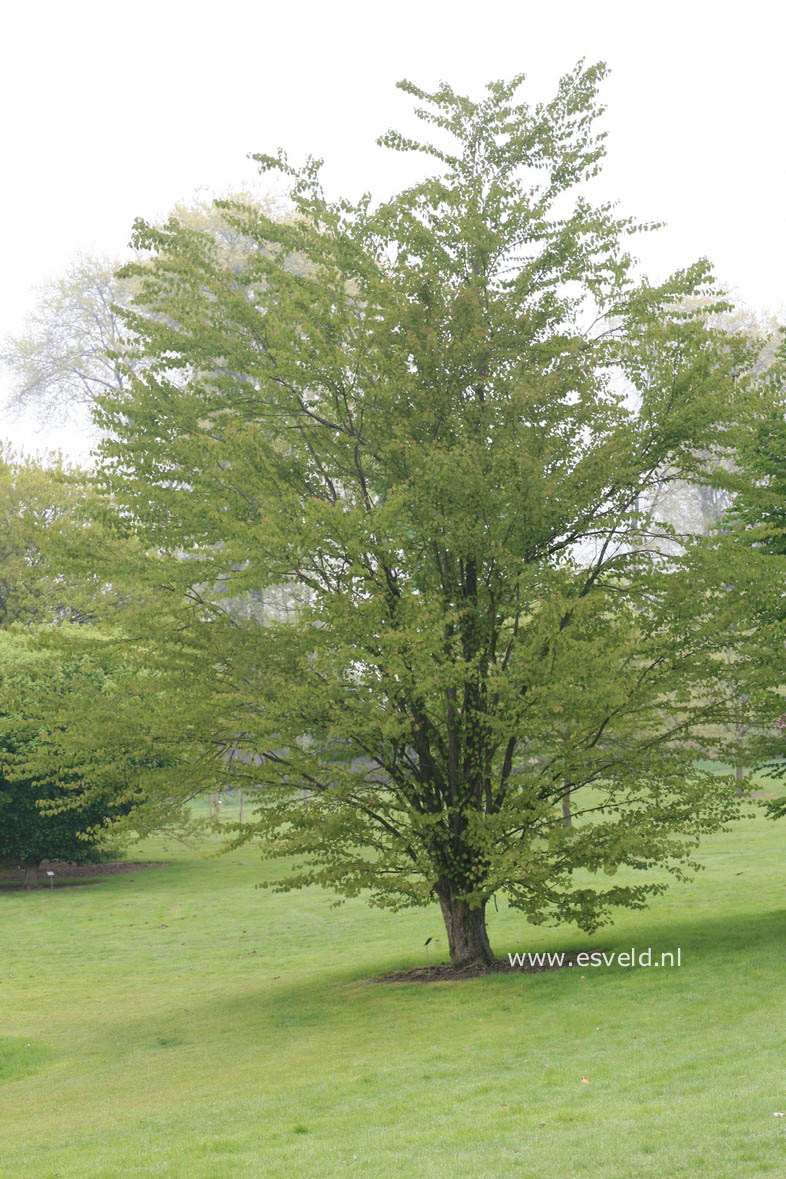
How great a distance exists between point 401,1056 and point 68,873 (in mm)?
25593

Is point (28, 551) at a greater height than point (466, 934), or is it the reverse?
point (28, 551)

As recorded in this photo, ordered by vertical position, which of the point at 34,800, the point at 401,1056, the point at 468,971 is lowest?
the point at 401,1056

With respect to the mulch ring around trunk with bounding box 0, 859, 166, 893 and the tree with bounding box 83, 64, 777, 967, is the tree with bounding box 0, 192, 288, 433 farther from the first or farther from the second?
the tree with bounding box 83, 64, 777, 967

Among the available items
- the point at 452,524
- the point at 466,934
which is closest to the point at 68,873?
the point at 466,934

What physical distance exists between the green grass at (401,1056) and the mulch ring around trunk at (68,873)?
10.2m

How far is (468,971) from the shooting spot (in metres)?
14.7

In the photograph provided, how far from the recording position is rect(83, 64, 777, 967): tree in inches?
495

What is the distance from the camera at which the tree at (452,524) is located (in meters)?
12.6

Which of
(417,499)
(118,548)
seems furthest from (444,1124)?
(118,548)

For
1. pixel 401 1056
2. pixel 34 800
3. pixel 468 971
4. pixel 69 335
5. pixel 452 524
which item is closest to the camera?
pixel 401 1056

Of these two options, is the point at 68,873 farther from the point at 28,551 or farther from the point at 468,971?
the point at 468,971

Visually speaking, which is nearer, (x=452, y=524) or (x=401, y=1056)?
(x=401, y=1056)

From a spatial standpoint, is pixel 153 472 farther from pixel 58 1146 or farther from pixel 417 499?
pixel 58 1146

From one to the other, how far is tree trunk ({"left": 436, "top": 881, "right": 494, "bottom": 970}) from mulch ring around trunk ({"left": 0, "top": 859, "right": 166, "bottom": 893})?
62.9ft
